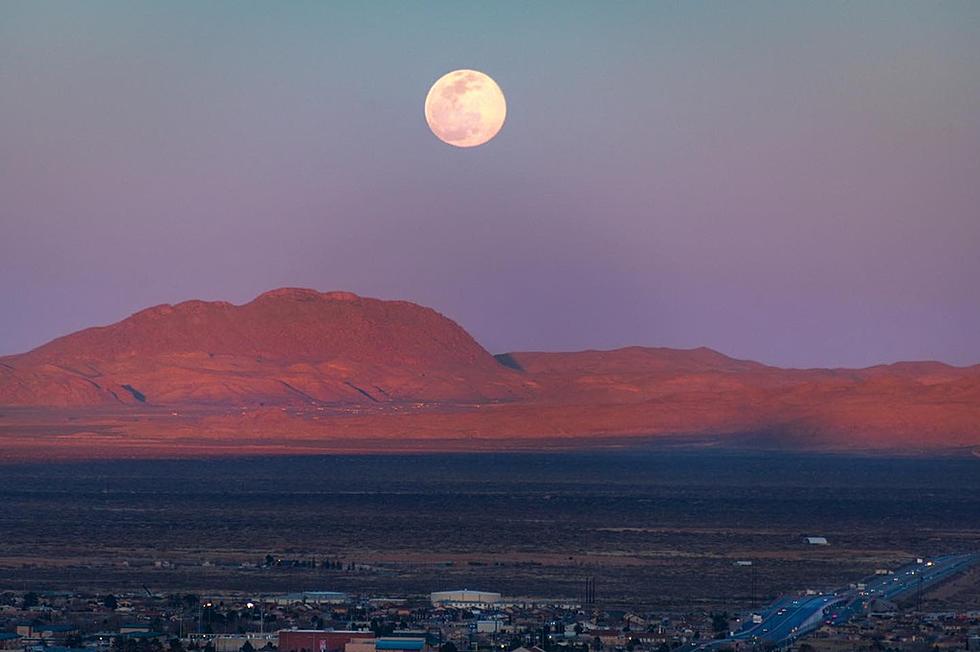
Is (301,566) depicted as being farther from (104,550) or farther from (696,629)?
(696,629)

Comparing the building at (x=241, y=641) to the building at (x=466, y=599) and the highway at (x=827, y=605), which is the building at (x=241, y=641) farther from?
the highway at (x=827, y=605)

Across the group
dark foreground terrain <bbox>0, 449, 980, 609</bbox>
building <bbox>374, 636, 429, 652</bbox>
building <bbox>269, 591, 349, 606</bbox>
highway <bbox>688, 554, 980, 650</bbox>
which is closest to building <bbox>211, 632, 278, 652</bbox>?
building <bbox>374, 636, 429, 652</bbox>

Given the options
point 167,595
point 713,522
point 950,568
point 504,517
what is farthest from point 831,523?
point 167,595

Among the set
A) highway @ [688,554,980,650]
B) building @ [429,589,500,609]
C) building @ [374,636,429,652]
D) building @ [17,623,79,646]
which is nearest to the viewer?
building @ [374,636,429,652]

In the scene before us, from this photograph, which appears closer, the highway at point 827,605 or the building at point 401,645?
the building at point 401,645

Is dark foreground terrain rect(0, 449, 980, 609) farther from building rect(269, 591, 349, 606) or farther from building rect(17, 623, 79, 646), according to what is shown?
building rect(17, 623, 79, 646)

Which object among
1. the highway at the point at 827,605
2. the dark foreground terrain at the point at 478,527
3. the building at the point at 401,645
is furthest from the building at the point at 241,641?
the dark foreground terrain at the point at 478,527

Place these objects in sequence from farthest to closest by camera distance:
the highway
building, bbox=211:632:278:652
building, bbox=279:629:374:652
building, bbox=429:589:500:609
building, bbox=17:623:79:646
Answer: building, bbox=429:589:500:609, the highway, building, bbox=17:623:79:646, building, bbox=211:632:278:652, building, bbox=279:629:374:652

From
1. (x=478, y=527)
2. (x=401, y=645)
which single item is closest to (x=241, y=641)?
(x=401, y=645)
